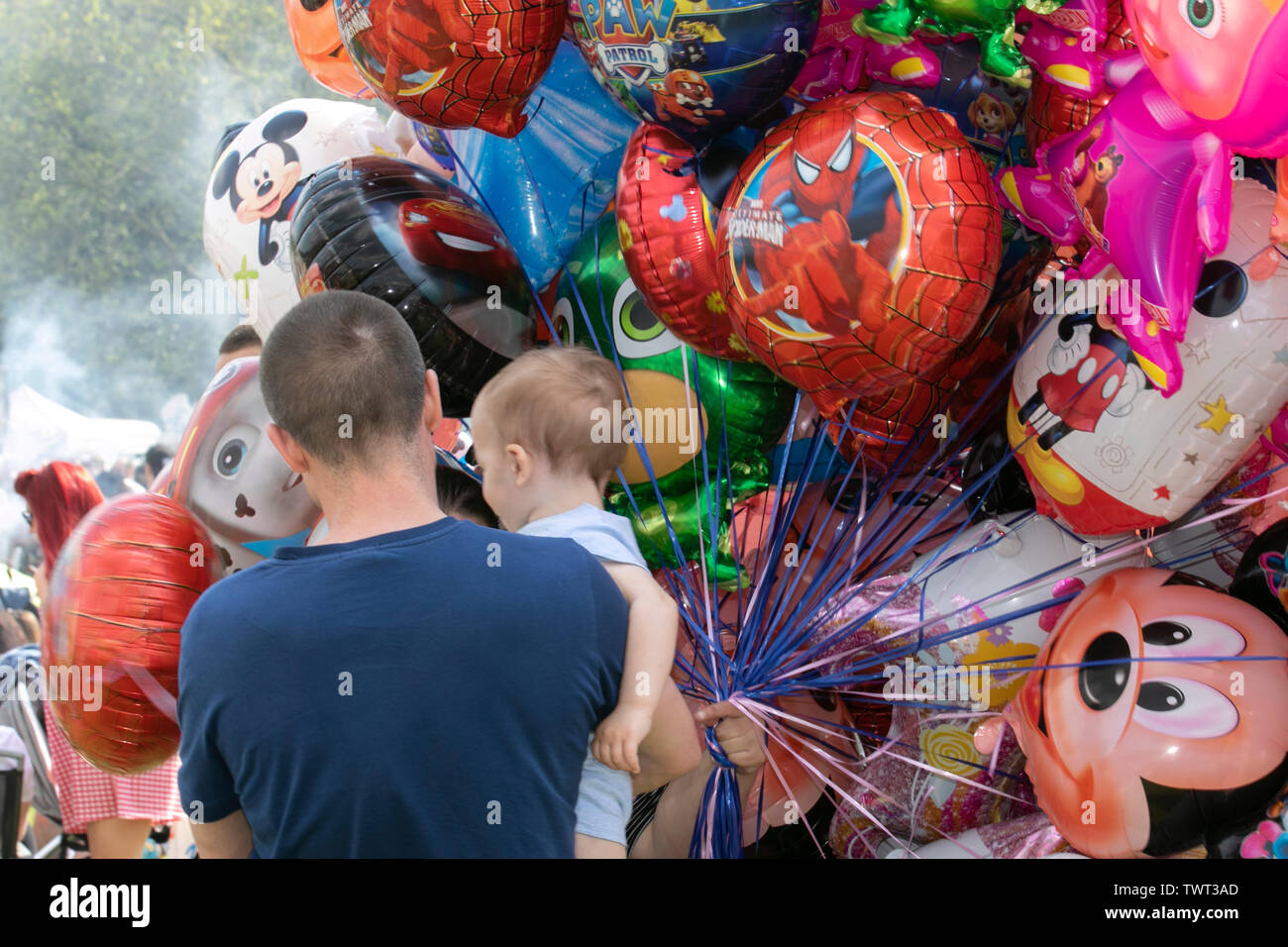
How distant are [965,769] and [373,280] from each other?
1.29 metres

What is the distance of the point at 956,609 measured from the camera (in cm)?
185

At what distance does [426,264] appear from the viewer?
75.0 inches

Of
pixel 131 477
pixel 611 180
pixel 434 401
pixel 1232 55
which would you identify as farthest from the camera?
pixel 131 477

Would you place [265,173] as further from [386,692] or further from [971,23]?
[386,692]

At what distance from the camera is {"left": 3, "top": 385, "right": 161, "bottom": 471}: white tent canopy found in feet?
17.0

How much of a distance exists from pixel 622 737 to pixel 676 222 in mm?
874

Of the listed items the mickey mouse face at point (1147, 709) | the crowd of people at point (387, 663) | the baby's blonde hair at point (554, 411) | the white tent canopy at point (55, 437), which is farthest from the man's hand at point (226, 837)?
the white tent canopy at point (55, 437)

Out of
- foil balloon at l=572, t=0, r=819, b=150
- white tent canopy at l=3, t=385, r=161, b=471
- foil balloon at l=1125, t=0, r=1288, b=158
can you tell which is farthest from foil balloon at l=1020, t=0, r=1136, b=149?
white tent canopy at l=3, t=385, r=161, b=471

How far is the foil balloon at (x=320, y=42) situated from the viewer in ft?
7.93

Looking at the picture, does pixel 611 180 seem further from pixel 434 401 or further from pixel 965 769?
pixel 965 769

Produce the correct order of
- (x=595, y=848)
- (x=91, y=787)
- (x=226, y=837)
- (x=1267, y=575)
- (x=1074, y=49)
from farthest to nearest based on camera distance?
1. (x=91, y=787)
2. (x=1267, y=575)
3. (x=1074, y=49)
4. (x=595, y=848)
5. (x=226, y=837)

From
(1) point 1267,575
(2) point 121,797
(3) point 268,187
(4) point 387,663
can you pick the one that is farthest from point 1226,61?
(2) point 121,797

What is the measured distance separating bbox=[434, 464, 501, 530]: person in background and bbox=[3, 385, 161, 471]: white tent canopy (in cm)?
374

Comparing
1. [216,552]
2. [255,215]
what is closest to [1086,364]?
[216,552]
